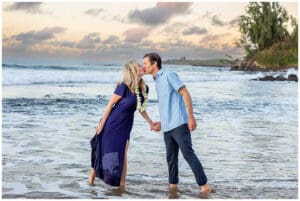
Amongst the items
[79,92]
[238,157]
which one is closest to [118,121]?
[238,157]

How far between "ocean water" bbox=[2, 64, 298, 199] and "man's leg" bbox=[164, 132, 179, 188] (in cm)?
13

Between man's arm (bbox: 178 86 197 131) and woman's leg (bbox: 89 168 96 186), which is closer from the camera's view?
man's arm (bbox: 178 86 197 131)

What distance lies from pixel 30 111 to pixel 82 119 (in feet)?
5.40

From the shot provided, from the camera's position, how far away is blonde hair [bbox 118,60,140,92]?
5.32 metres

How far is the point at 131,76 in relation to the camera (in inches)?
210

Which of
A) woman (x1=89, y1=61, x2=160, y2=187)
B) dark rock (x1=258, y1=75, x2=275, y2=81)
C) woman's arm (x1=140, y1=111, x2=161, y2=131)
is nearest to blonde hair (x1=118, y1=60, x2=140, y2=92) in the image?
woman (x1=89, y1=61, x2=160, y2=187)

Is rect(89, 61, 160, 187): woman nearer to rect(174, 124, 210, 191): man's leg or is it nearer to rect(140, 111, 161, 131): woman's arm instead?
rect(140, 111, 161, 131): woman's arm

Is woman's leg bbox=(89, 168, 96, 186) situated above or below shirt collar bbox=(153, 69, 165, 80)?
below

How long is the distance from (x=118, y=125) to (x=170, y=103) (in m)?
0.52

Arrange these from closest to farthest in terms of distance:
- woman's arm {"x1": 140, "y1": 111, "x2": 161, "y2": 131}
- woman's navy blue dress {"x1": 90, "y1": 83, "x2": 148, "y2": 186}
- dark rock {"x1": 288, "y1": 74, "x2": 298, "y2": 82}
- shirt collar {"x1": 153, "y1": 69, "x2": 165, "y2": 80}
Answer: shirt collar {"x1": 153, "y1": 69, "x2": 165, "y2": 80}
woman's navy blue dress {"x1": 90, "y1": 83, "x2": 148, "y2": 186}
woman's arm {"x1": 140, "y1": 111, "x2": 161, "y2": 131}
dark rock {"x1": 288, "y1": 74, "x2": 298, "y2": 82}

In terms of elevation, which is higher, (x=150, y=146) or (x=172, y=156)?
(x=172, y=156)

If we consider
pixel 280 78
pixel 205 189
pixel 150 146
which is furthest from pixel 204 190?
pixel 280 78

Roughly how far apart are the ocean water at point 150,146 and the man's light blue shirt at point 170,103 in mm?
676

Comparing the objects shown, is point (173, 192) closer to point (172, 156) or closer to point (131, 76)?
point (172, 156)
